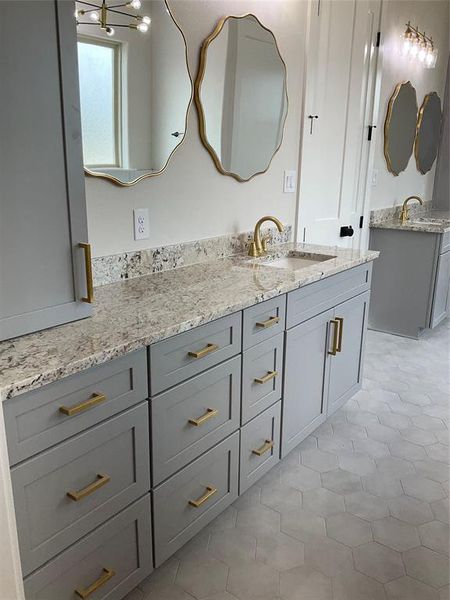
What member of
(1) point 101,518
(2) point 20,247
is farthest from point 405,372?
(2) point 20,247

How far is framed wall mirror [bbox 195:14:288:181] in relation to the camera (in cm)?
212

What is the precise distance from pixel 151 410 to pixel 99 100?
1057mm

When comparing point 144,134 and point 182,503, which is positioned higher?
point 144,134

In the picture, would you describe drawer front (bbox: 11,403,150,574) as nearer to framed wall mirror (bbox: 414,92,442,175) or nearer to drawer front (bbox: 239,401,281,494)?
drawer front (bbox: 239,401,281,494)

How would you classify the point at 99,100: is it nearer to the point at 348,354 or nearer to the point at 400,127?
the point at 348,354

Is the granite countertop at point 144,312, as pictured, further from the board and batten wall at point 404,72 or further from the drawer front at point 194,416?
the board and batten wall at point 404,72

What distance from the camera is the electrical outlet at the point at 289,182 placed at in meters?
2.82

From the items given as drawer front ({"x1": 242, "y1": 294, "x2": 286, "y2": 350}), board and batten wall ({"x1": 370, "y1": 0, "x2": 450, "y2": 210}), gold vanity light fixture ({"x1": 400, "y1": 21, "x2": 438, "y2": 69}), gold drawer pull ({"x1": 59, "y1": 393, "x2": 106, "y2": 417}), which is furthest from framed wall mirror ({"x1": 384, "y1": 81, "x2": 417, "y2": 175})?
gold drawer pull ({"x1": 59, "y1": 393, "x2": 106, "y2": 417})

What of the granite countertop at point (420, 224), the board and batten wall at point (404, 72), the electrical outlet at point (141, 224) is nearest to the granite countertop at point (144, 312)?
the electrical outlet at point (141, 224)

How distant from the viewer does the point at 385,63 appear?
3672 mm

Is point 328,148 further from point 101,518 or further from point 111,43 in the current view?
point 101,518

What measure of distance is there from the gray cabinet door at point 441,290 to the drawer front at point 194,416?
258 centimetres

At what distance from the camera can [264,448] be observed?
1.99m

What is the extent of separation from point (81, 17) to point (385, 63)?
2.81 metres
